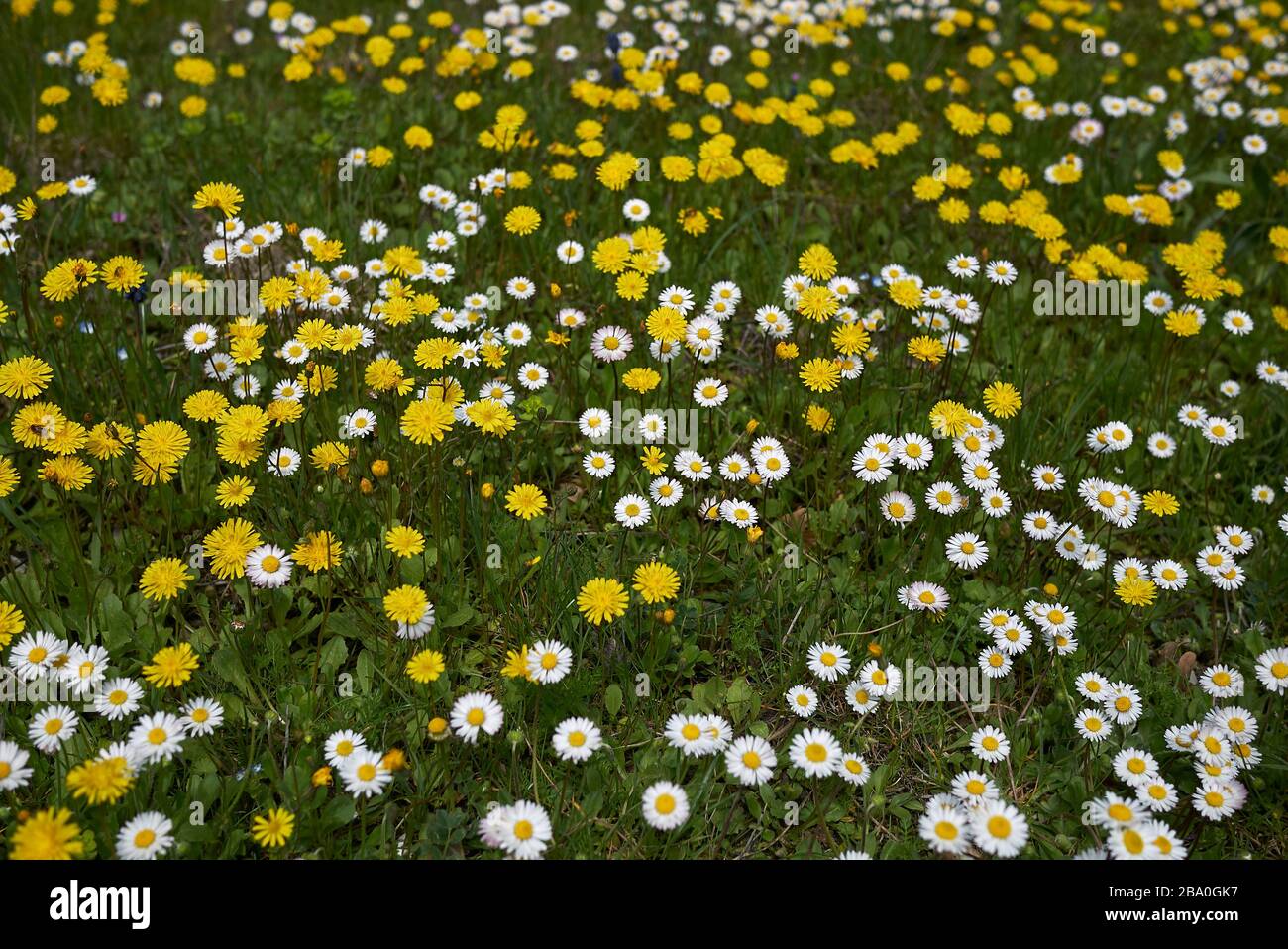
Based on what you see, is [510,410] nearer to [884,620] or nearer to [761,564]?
[761,564]

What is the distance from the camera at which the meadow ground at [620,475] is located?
2.59 meters

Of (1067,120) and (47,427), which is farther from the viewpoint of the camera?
(1067,120)

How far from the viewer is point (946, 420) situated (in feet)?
10.8

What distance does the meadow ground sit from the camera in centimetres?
259

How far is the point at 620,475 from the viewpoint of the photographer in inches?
136

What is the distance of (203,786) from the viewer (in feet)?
8.25
